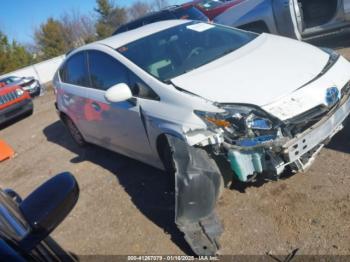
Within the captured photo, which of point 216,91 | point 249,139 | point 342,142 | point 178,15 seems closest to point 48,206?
point 249,139

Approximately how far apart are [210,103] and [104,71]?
1793mm

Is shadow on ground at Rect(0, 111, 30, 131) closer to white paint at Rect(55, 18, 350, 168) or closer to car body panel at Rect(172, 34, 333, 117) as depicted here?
white paint at Rect(55, 18, 350, 168)

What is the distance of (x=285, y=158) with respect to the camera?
3234 millimetres

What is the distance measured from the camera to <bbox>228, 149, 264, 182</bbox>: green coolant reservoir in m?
3.23

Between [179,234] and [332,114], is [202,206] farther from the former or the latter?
[332,114]

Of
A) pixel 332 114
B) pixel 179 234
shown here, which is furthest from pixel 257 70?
pixel 179 234

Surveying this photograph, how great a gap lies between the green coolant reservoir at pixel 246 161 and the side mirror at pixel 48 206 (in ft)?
5.05

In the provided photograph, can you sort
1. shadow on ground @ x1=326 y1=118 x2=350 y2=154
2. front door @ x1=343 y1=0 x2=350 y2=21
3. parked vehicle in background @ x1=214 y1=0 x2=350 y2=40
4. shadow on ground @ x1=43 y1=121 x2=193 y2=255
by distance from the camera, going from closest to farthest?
shadow on ground @ x1=43 y1=121 x2=193 y2=255, shadow on ground @ x1=326 y1=118 x2=350 y2=154, front door @ x1=343 y1=0 x2=350 y2=21, parked vehicle in background @ x1=214 y1=0 x2=350 y2=40

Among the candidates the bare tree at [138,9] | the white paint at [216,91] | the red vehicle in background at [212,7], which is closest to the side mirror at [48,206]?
the white paint at [216,91]

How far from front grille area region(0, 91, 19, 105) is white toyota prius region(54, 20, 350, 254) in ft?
20.1

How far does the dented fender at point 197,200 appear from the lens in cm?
316

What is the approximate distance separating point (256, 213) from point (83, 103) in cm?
283

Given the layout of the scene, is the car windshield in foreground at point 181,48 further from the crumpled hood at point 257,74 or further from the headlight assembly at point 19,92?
the headlight assembly at point 19,92

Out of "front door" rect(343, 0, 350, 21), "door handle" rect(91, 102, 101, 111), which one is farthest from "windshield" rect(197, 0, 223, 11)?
"door handle" rect(91, 102, 101, 111)
